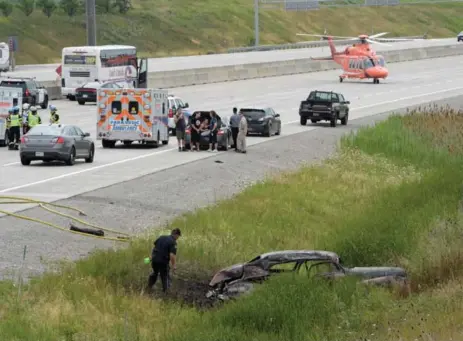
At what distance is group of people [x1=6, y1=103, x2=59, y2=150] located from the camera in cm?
4125

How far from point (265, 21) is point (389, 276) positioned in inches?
4917

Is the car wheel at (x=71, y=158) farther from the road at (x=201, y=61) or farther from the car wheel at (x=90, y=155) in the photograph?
the road at (x=201, y=61)

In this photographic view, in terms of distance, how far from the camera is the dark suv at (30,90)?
2270 inches

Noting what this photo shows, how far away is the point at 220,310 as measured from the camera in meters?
18.8

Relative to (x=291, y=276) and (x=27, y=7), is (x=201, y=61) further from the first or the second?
(x=291, y=276)

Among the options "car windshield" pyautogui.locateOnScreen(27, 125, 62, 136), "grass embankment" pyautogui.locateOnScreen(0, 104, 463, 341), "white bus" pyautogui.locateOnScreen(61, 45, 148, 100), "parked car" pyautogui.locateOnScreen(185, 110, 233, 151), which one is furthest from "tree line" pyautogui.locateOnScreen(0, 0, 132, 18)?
"grass embankment" pyautogui.locateOnScreen(0, 104, 463, 341)

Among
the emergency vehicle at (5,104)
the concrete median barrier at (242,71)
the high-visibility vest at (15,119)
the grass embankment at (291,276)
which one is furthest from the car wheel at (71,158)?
the concrete median barrier at (242,71)

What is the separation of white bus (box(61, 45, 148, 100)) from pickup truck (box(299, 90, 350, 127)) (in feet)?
45.7

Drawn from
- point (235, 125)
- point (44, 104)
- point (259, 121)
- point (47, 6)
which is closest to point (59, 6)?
point (47, 6)

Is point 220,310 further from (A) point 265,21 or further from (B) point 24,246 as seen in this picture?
(A) point 265,21

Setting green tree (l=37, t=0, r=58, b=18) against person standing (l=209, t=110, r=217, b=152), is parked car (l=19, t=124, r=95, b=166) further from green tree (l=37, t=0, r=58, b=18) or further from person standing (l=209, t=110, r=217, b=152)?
green tree (l=37, t=0, r=58, b=18)

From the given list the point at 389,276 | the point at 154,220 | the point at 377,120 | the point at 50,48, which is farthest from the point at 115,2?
the point at 389,276

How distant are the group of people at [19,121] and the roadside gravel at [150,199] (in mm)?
5976

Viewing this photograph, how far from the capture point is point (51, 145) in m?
36.1
